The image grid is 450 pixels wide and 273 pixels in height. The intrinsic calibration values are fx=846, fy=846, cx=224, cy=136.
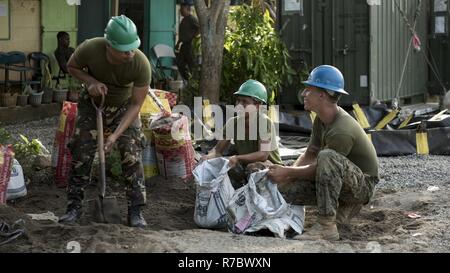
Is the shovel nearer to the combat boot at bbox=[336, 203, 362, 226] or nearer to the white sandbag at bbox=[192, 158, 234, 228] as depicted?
the white sandbag at bbox=[192, 158, 234, 228]

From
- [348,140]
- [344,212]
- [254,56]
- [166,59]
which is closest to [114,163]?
[344,212]

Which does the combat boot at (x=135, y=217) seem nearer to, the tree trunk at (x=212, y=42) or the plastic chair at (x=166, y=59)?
the tree trunk at (x=212, y=42)

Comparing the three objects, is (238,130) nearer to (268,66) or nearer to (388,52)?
(268,66)

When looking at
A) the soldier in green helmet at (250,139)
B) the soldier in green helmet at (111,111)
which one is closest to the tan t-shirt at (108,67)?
the soldier in green helmet at (111,111)

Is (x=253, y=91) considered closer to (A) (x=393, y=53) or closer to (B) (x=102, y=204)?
(B) (x=102, y=204)

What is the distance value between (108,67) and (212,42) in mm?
6958

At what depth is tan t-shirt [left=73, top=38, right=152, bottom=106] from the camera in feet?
22.3

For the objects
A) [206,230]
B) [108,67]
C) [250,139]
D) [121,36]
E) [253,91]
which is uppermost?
[121,36]

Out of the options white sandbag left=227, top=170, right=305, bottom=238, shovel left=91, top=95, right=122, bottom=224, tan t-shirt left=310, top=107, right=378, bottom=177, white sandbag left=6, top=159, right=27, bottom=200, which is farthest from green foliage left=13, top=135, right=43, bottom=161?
tan t-shirt left=310, top=107, right=378, bottom=177

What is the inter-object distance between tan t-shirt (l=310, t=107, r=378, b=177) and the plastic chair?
10.9 m

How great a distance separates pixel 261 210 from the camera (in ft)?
21.8

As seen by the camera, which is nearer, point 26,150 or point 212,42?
point 26,150

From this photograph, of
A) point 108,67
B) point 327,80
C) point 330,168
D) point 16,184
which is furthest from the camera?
point 16,184
